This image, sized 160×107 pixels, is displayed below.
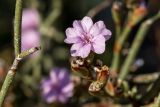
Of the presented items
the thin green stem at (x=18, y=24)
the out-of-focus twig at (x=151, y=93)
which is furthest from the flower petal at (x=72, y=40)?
the out-of-focus twig at (x=151, y=93)

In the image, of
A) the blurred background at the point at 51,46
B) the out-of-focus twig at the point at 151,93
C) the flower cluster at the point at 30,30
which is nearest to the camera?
the out-of-focus twig at the point at 151,93

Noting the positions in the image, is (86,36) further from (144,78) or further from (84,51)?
(144,78)

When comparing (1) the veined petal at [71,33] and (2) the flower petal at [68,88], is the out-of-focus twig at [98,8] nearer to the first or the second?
(2) the flower petal at [68,88]

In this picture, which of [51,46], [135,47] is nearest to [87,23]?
[135,47]

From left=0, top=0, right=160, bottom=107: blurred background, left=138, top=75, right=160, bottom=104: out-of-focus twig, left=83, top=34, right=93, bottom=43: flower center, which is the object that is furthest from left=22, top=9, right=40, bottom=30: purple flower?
left=83, top=34, right=93, bottom=43: flower center

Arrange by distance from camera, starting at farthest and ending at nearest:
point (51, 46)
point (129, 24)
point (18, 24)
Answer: point (51, 46), point (129, 24), point (18, 24)

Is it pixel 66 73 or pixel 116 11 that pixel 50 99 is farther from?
pixel 116 11
